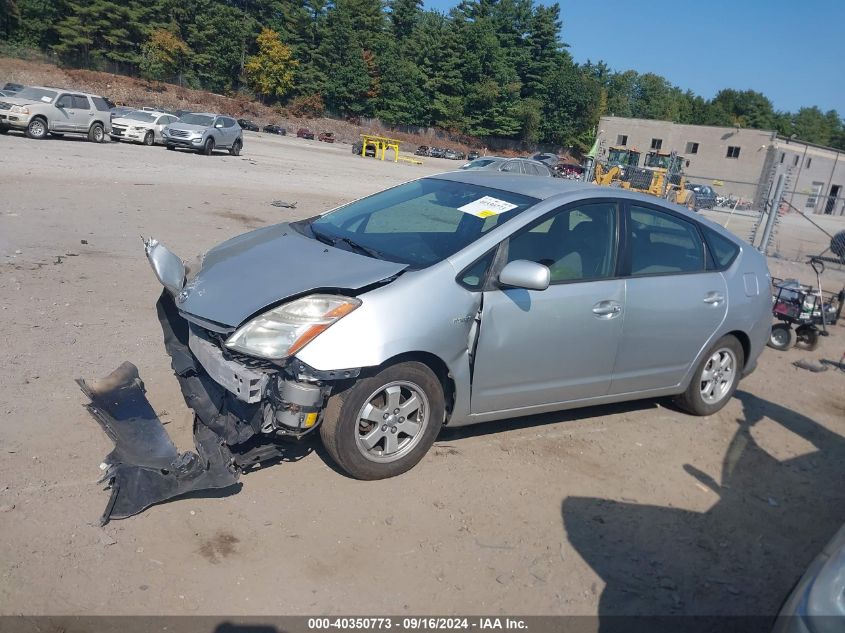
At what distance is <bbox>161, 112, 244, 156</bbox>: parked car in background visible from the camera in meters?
26.7

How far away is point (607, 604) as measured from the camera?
3.55 metres

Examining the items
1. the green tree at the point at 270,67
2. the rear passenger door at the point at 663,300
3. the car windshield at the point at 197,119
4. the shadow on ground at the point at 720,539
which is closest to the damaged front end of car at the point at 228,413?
the shadow on ground at the point at 720,539

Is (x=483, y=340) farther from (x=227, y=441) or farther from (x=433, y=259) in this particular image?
(x=227, y=441)

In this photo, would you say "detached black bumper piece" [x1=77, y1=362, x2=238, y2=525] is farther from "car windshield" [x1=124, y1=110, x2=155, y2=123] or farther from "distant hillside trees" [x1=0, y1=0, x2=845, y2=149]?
"distant hillside trees" [x1=0, y1=0, x2=845, y2=149]

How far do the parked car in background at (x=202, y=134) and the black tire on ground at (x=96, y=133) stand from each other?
2601 millimetres

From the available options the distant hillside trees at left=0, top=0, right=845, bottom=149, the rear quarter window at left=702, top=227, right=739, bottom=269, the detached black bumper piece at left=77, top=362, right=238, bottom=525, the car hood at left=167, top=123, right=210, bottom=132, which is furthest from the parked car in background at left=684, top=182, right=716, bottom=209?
the distant hillside trees at left=0, top=0, right=845, bottom=149

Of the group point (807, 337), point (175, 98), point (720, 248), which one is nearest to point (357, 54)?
point (175, 98)

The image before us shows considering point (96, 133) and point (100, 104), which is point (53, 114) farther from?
point (100, 104)

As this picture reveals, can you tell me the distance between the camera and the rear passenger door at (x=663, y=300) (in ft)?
17.1

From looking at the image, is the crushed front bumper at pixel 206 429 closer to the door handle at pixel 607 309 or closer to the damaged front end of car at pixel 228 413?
the damaged front end of car at pixel 228 413

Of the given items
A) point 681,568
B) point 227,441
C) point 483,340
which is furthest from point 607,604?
point 227,441

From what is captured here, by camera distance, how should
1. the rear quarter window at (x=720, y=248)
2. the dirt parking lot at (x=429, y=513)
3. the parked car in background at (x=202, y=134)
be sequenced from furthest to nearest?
the parked car in background at (x=202, y=134)
the rear quarter window at (x=720, y=248)
the dirt parking lot at (x=429, y=513)

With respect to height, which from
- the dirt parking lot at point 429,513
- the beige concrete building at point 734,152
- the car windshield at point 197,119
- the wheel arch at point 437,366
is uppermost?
the beige concrete building at point 734,152

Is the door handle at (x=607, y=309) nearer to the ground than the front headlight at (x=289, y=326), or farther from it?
farther from it
